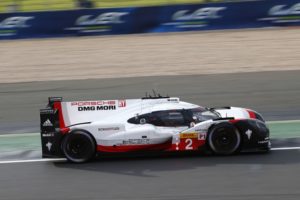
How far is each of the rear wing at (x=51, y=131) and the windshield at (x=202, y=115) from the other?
2104 mm

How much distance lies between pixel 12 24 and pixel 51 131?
16.7m

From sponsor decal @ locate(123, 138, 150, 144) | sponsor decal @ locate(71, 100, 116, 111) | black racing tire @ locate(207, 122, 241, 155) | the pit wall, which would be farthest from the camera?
the pit wall

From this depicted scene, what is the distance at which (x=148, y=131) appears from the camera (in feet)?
33.0

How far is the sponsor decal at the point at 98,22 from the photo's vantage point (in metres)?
25.8

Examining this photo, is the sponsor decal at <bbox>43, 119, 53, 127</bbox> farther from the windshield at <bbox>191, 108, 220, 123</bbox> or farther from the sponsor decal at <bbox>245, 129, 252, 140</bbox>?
the sponsor decal at <bbox>245, 129, 252, 140</bbox>

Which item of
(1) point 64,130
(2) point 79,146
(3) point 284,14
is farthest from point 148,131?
(3) point 284,14

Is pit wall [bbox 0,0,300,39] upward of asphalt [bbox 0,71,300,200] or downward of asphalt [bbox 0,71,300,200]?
upward

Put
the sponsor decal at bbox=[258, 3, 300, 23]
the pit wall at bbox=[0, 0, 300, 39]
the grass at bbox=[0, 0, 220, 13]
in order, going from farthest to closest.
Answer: the grass at bbox=[0, 0, 220, 13] < the pit wall at bbox=[0, 0, 300, 39] < the sponsor decal at bbox=[258, 3, 300, 23]

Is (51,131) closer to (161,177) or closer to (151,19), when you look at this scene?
(161,177)

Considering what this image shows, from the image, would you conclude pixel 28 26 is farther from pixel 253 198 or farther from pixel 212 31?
pixel 253 198

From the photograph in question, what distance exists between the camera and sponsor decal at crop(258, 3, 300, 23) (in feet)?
82.3

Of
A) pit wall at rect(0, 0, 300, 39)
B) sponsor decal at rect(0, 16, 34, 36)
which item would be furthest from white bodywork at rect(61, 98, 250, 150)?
sponsor decal at rect(0, 16, 34, 36)

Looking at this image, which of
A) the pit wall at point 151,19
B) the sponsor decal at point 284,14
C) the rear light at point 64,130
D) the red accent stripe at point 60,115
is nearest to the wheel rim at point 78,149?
the rear light at point 64,130

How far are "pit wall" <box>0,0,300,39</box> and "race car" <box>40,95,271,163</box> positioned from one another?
15.5 meters
